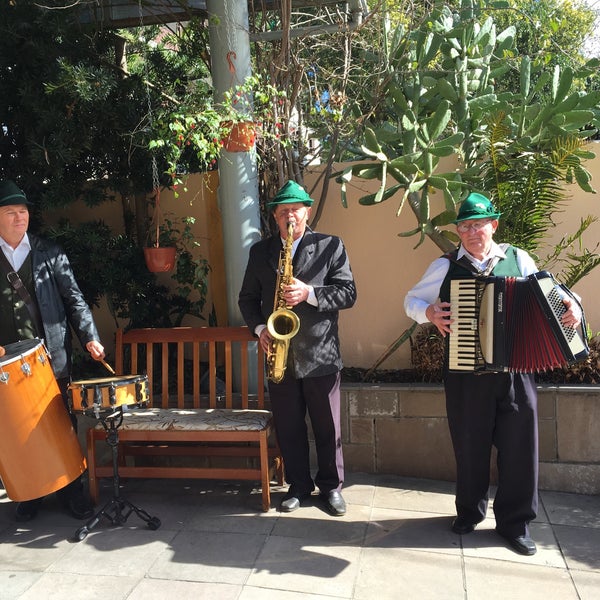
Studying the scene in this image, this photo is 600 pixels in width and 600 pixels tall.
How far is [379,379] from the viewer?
4.41 metres

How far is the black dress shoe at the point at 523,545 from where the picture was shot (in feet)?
10.00

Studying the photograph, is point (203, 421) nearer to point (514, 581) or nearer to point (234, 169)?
point (234, 169)

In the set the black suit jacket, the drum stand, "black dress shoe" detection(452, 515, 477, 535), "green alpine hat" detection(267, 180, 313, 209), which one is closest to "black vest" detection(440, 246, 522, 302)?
the black suit jacket

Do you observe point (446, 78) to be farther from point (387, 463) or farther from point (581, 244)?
point (387, 463)

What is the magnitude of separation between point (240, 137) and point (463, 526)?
8.51 ft

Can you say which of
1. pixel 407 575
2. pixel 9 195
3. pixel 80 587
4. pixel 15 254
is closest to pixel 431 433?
pixel 407 575

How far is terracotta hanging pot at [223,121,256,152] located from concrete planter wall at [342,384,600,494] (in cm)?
169

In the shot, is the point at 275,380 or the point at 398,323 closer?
the point at 275,380

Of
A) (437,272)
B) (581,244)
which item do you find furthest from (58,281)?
(581,244)

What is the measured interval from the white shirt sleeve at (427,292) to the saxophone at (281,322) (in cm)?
61

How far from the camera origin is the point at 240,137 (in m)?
3.83

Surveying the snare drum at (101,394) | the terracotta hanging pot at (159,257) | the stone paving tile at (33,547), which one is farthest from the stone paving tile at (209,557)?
the terracotta hanging pot at (159,257)

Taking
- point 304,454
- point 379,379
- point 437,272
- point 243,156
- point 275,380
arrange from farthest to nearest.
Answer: point 379,379
point 243,156
point 304,454
point 275,380
point 437,272

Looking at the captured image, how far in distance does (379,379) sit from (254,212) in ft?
4.86
